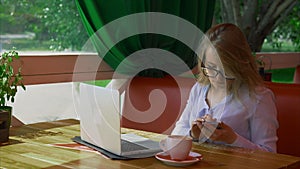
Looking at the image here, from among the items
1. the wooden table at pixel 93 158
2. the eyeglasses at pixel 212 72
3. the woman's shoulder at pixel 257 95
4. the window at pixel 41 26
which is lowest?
the wooden table at pixel 93 158

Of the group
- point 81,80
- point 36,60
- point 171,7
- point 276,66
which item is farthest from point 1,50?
point 276,66

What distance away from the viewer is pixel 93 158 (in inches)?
70.6

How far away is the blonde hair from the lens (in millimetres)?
2213

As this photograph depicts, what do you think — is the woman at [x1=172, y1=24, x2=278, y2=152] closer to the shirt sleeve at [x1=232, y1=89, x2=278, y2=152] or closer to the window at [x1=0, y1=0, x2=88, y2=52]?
the shirt sleeve at [x1=232, y1=89, x2=278, y2=152]

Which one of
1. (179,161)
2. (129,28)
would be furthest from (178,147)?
(129,28)

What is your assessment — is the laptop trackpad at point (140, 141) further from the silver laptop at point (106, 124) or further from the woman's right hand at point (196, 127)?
the woman's right hand at point (196, 127)

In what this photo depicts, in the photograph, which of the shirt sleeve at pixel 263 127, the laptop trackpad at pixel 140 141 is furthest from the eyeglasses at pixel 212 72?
the laptop trackpad at pixel 140 141

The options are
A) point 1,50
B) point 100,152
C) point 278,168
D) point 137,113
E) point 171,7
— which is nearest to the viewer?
point 278,168

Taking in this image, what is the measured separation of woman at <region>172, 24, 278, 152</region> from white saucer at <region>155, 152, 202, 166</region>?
308mm

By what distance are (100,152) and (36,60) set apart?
1.24m

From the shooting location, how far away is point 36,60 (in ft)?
9.71

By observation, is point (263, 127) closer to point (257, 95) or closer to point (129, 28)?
point (257, 95)

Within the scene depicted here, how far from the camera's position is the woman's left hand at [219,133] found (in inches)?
77.0

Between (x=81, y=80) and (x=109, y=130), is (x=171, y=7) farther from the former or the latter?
(x=109, y=130)
